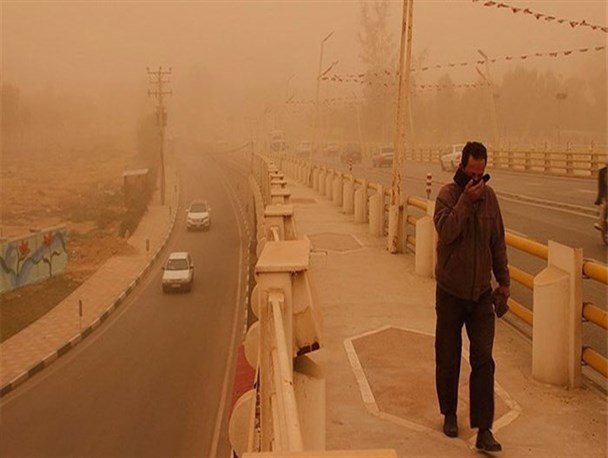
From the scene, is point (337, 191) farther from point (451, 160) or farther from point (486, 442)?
point (486, 442)

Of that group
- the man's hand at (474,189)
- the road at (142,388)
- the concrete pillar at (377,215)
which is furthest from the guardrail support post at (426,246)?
the road at (142,388)

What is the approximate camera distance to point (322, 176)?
29328mm

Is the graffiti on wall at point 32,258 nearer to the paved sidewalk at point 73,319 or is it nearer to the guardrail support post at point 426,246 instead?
the paved sidewalk at point 73,319

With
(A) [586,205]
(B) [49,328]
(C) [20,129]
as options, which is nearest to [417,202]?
(A) [586,205]

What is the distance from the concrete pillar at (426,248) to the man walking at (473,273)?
6374mm

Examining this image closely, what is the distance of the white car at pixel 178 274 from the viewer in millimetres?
35250

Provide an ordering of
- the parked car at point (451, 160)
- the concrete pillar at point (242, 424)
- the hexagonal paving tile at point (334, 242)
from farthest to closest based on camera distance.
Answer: the parked car at point (451, 160) < the hexagonal paving tile at point (334, 242) < the concrete pillar at point (242, 424)

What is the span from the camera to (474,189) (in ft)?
14.5

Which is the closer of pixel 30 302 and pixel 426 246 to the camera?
pixel 426 246

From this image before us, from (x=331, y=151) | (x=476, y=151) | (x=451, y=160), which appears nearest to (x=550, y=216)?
(x=476, y=151)

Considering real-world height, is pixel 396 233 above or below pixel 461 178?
below

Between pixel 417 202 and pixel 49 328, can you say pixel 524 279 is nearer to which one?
pixel 417 202

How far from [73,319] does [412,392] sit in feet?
90.8

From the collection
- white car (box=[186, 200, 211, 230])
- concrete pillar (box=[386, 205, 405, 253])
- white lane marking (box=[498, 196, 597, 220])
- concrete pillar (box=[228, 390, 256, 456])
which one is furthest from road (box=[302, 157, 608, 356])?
white car (box=[186, 200, 211, 230])
